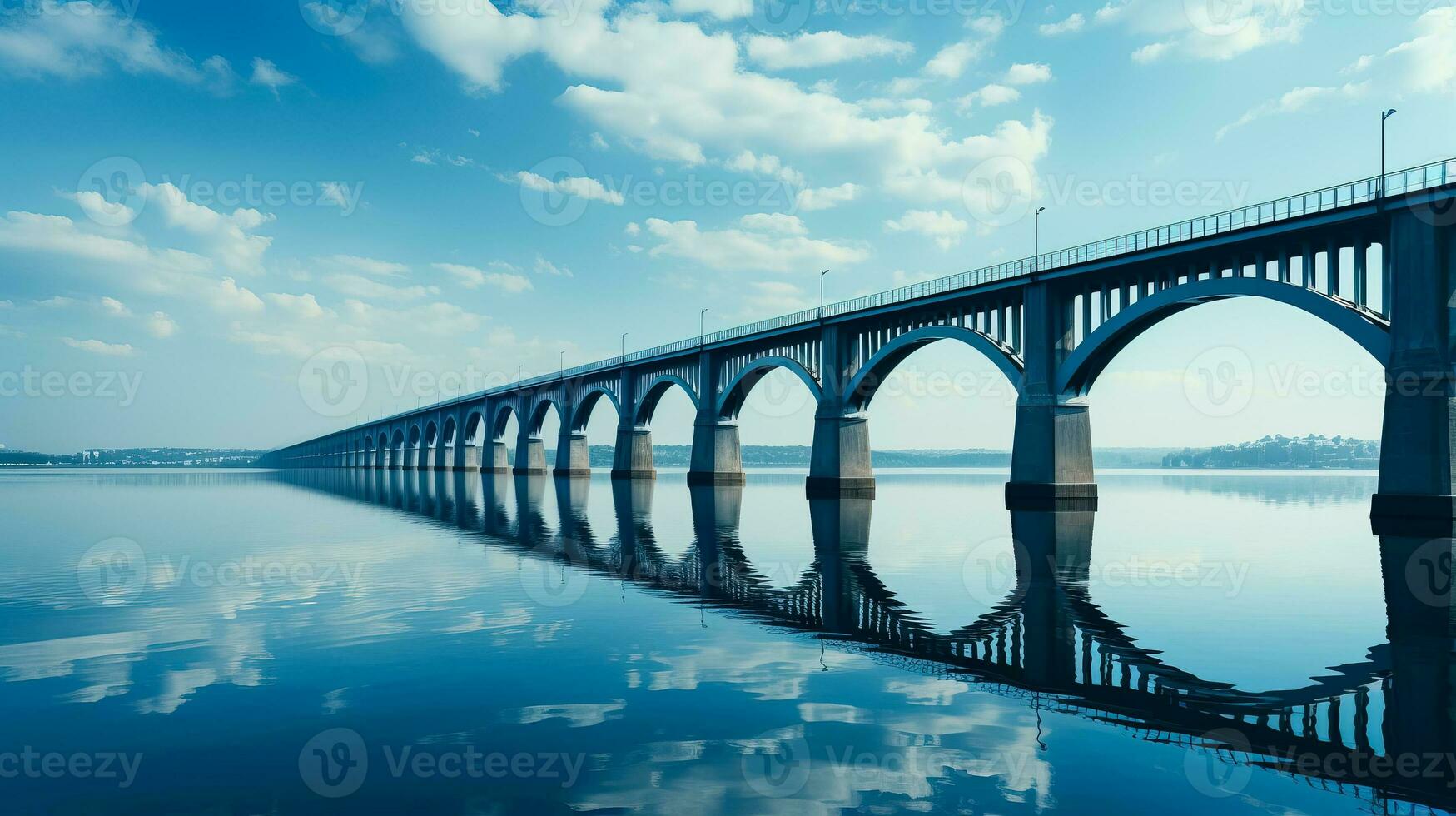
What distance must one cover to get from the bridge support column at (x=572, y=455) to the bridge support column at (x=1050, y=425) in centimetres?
6640

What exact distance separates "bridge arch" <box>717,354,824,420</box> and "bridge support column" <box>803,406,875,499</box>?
7.98 ft

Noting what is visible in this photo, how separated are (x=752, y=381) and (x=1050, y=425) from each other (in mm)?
34486

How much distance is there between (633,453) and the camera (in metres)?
91.1

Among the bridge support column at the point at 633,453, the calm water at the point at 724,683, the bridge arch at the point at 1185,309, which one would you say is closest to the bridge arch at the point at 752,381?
the bridge support column at the point at 633,453

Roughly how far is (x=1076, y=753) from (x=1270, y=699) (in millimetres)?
3517

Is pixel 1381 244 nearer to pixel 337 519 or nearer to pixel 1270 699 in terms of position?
pixel 1270 699

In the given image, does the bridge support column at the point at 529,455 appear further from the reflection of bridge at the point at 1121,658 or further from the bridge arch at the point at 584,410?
the reflection of bridge at the point at 1121,658

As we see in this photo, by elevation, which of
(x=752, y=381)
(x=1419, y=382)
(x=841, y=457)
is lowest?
(x=841, y=457)

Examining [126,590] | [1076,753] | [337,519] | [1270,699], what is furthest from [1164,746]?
[337,519]

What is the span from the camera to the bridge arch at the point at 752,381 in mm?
64438

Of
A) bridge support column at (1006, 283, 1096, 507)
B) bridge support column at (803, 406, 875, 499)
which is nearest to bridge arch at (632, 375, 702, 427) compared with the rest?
bridge support column at (803, 406, 875, 499)

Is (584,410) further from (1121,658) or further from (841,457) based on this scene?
(1121,658)

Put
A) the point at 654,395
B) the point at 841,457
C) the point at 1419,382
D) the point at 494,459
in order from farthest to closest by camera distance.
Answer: the point at 494,459
the point at 654,395
the point at 841,457
the point at 1419,382

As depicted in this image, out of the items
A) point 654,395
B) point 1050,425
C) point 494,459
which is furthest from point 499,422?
point 1050,425
